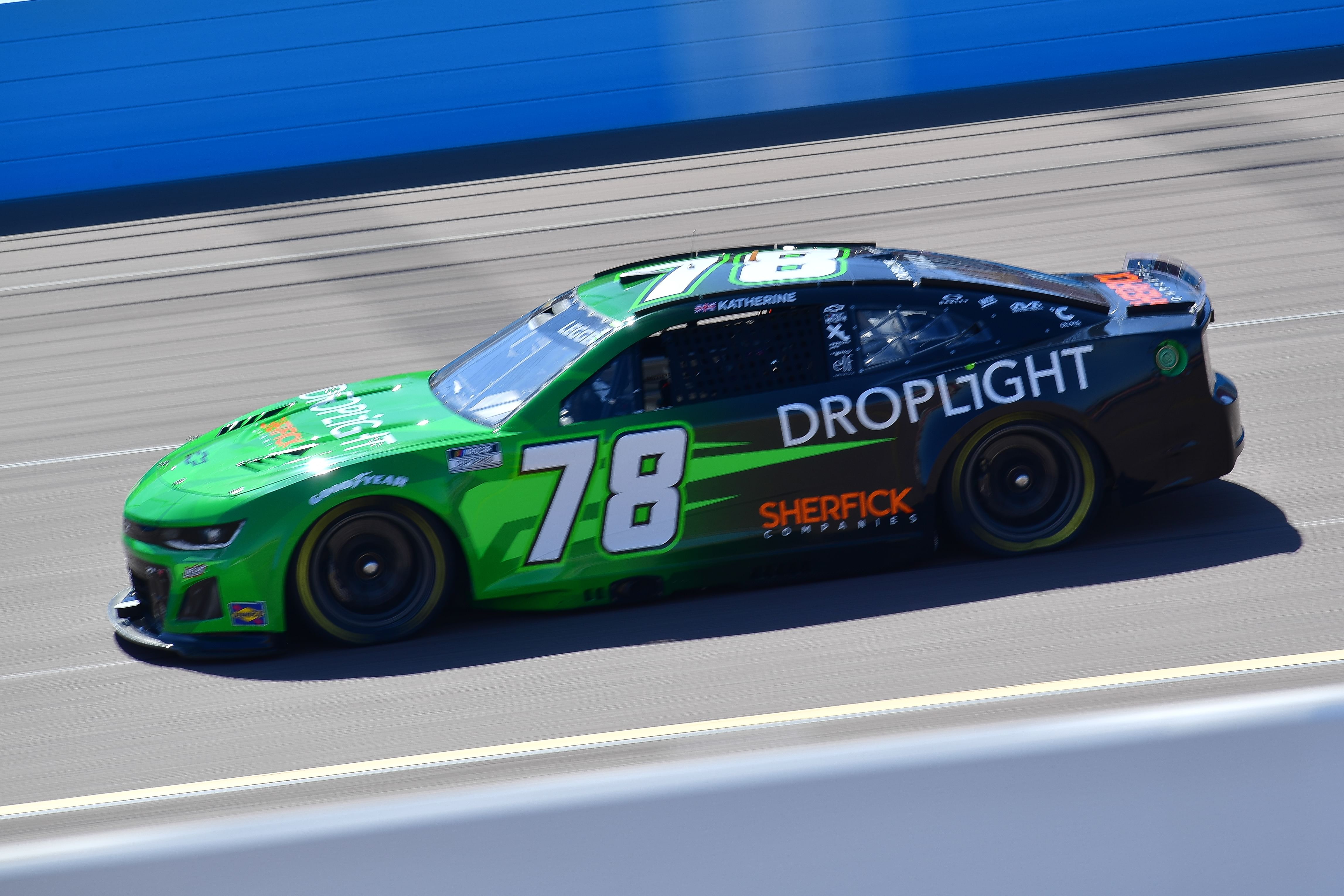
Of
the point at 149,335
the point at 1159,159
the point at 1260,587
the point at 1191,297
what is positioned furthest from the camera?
the point at 1159,159

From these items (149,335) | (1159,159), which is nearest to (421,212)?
(149,335)

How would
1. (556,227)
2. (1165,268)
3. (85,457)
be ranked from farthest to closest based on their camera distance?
(556,227), (85,457), (1165,268)

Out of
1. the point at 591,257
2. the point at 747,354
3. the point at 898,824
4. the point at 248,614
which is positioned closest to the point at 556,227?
the point at 591,257

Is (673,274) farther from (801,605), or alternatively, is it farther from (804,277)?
(801,605)

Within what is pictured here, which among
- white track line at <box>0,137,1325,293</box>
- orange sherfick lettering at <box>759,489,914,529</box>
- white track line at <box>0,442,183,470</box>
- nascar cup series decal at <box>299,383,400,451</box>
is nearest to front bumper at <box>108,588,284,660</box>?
nascar cup series decal at <box>299,383,400,451</box>

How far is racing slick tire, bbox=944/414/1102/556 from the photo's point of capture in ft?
19.1

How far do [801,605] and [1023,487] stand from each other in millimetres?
1106

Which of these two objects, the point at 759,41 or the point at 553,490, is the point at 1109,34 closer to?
the point at 759,41

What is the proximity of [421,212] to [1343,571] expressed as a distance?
1011 cm

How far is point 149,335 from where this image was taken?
11008mm

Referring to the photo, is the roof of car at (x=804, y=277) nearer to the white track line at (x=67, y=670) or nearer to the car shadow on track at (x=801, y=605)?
the car shadow on track at (x=801, y=605)

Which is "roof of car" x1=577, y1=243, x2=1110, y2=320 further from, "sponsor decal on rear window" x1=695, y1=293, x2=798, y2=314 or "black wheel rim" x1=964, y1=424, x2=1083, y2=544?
"black wheel rim" x1=964, y1=424, x2=1083, y2=544

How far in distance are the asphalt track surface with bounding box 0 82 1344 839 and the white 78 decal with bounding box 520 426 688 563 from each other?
0.39m

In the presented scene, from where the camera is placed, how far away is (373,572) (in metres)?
5.58
